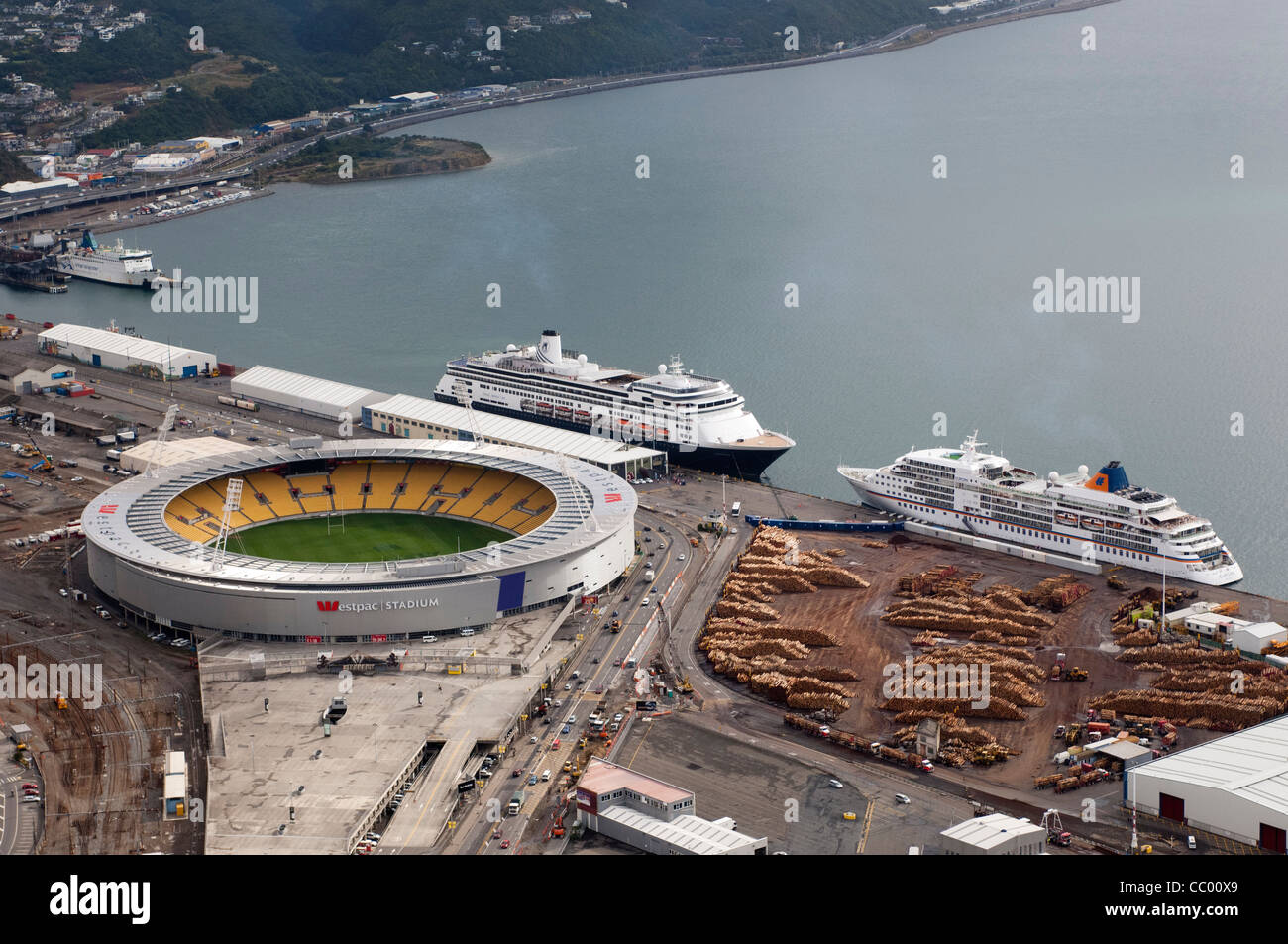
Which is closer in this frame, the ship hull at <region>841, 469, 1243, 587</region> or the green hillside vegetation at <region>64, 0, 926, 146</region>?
the ship hull at <region>841, 469, 1243, 587</region>

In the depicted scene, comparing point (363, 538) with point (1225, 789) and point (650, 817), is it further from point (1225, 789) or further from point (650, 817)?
point (1225, 789)

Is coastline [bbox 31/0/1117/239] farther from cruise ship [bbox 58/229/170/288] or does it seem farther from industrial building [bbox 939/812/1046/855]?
industrial building [bbox 939/812/1046/855]

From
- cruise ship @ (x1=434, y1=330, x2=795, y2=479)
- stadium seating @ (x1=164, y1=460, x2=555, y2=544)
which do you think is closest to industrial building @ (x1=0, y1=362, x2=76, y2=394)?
cruise ship @ (x1=434, y1=330, x2=795, y2=479)

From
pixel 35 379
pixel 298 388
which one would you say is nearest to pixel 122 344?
pixel 35 379

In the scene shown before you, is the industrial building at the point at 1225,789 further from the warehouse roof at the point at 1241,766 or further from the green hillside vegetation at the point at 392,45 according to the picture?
the green hillside vegetation at the point at 392,45

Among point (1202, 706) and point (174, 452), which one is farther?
point (174, 452)

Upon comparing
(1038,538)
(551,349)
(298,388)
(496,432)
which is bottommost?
(1038,538)

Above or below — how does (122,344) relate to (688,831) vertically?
above
